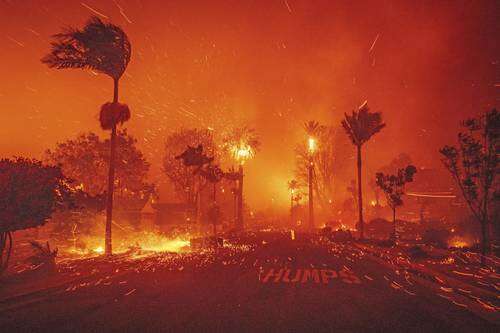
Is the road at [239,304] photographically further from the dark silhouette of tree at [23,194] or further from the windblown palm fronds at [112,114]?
the windblown palm fronds at [112,114]

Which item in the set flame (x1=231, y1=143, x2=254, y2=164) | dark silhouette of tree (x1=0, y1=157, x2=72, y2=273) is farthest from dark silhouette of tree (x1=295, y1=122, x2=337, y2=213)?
dark silhouette of tree (x1=0, y1=157, x2=72, y2=273)

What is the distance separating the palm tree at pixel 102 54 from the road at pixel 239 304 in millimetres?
11232

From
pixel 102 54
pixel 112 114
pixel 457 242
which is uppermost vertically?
pixel 102 54

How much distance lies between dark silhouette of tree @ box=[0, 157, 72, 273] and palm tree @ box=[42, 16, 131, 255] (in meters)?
9.90

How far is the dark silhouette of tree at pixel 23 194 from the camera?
38.2ft

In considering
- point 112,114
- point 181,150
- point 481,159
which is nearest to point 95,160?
point 181,150

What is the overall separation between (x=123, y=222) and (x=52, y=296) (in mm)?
28523

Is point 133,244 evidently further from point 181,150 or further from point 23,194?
point 181,150

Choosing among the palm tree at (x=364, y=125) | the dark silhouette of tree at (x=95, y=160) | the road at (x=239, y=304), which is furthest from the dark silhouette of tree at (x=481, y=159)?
the dark silhouette of tree at (x=95, y=160)

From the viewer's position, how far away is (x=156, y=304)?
9.38 meters

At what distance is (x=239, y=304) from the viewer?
938cm

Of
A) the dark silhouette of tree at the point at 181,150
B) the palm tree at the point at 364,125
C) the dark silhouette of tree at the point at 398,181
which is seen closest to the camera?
the dark silhouette of tree at the point at 398,181

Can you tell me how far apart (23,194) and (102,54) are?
1310 cm

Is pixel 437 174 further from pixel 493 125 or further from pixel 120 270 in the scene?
pixel 120 270
